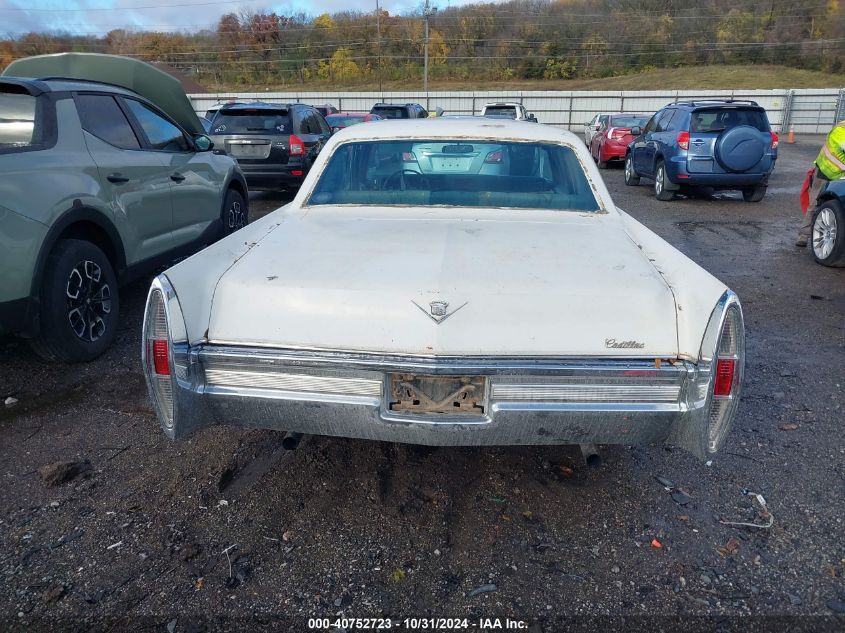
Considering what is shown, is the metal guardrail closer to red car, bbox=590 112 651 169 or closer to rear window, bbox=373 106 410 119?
rear window, bbox=373 106 410 119

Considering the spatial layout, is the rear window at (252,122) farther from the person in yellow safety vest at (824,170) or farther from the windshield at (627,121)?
the windshield at (627,121)

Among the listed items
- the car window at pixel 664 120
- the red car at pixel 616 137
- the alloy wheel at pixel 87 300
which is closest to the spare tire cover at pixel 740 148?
the car window at pixel 664 120

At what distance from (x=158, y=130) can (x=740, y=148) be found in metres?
9.39

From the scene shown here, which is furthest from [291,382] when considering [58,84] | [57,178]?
[58,84]

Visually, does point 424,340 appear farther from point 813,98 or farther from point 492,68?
point 492,68

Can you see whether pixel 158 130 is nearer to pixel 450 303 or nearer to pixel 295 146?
pixel 450 303

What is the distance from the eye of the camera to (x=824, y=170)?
7.34m

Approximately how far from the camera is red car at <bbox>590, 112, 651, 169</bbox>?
18.2 metres

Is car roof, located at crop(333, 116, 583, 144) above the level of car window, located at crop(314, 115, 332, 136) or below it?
above

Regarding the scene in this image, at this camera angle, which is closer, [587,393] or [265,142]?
[587,393]

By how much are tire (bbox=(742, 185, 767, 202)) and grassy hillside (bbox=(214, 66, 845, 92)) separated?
40071 mm

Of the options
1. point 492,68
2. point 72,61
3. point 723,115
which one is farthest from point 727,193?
point 492,68

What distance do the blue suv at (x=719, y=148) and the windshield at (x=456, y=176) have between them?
8.52 metres

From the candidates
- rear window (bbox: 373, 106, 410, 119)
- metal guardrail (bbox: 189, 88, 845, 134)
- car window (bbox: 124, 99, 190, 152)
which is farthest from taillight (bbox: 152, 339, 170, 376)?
metal guardrail (bbox: 189, 88, 845, 134)
